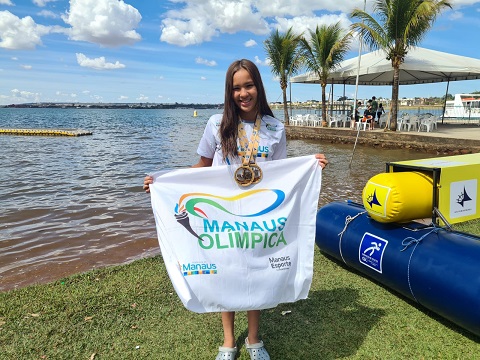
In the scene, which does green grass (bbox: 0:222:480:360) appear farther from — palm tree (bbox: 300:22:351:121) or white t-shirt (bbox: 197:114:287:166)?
palm tree (bbox: 300:22:351:121)

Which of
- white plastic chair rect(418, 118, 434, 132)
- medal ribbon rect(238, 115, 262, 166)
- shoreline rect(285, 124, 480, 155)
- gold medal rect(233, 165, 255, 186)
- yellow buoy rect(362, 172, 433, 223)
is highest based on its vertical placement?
medal ribbon rect(238, 115, 262, 166)

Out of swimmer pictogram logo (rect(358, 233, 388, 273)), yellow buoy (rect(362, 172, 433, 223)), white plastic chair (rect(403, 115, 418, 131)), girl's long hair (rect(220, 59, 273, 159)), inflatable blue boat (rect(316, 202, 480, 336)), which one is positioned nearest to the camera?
girl's long hair (rect(220, 59, 273, 159))

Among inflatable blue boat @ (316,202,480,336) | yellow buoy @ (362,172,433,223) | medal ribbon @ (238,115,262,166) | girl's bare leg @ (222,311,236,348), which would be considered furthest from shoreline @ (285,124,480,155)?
girl's bare leg @ (222,311,236,348)

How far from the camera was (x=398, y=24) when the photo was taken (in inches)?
656

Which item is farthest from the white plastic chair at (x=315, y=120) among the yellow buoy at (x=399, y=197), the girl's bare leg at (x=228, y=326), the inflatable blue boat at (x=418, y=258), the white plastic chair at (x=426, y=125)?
the girl's bare leg at (x=228, y=326)

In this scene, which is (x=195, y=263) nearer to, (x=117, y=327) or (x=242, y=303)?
(x=242, y=303)

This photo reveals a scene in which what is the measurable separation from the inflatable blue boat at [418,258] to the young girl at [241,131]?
4.39ft

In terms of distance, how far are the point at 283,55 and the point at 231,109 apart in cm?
2541

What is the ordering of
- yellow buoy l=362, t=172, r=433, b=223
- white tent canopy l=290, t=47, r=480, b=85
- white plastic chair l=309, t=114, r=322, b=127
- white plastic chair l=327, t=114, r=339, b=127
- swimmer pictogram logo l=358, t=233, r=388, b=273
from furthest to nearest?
white plastic chair l=309, t=114, r=322, b=127, white plastic chair l=327, t=114, r=339, b=127, white tent canopy l=290, t=47, r=480, b=85, swimmer pictogram logo l=358, t=233, r=388, b=273, yellow buoy l=362, t=172, r=433, b=223

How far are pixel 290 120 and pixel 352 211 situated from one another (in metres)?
25.9

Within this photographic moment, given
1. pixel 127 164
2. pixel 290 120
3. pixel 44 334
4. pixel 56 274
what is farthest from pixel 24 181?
pixel 290 120

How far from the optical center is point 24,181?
1170 cm

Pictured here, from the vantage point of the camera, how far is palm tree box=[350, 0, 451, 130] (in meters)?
15.9

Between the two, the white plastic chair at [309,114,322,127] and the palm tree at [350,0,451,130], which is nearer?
the palm tree at [350,0,451,130]
